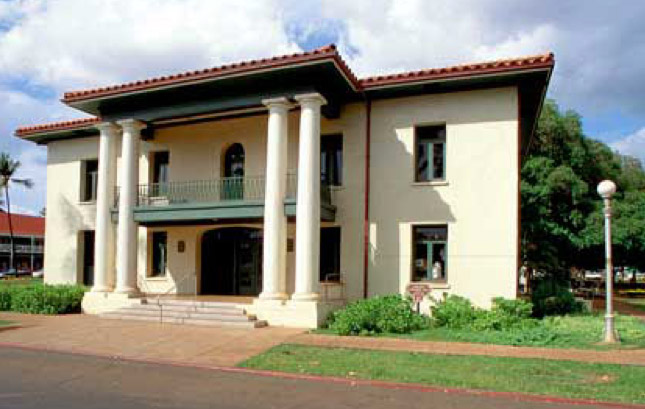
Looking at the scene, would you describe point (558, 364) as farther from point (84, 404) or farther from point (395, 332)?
point (84, 404)

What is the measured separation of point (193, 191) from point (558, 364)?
41.1 ft

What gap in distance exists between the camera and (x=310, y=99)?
1449 centimetres

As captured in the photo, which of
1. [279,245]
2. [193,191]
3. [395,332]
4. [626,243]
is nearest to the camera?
[395,332]

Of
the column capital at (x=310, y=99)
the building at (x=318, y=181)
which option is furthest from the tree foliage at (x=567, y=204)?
the column capital at (x=310, y=99)

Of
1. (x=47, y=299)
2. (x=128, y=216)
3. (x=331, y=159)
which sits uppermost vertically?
(x=331, y=159)

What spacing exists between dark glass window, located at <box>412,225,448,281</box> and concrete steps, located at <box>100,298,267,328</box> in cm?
465

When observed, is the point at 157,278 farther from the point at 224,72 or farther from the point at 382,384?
the point at 382,384

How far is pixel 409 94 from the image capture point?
15797mm

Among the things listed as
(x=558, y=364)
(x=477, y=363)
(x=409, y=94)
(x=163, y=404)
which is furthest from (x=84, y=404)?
(x=409, y=94)

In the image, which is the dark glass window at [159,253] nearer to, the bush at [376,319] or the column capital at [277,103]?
the column capital at [277,103]

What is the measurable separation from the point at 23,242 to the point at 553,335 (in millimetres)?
70884

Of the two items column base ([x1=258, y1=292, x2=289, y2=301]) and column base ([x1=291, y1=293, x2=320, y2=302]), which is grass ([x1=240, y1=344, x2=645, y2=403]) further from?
column base ([x1=258, y1=292, x2=289, y2=301])

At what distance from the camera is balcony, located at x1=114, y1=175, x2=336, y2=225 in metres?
15.5

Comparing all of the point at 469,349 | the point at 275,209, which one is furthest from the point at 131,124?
the point at 469,349
